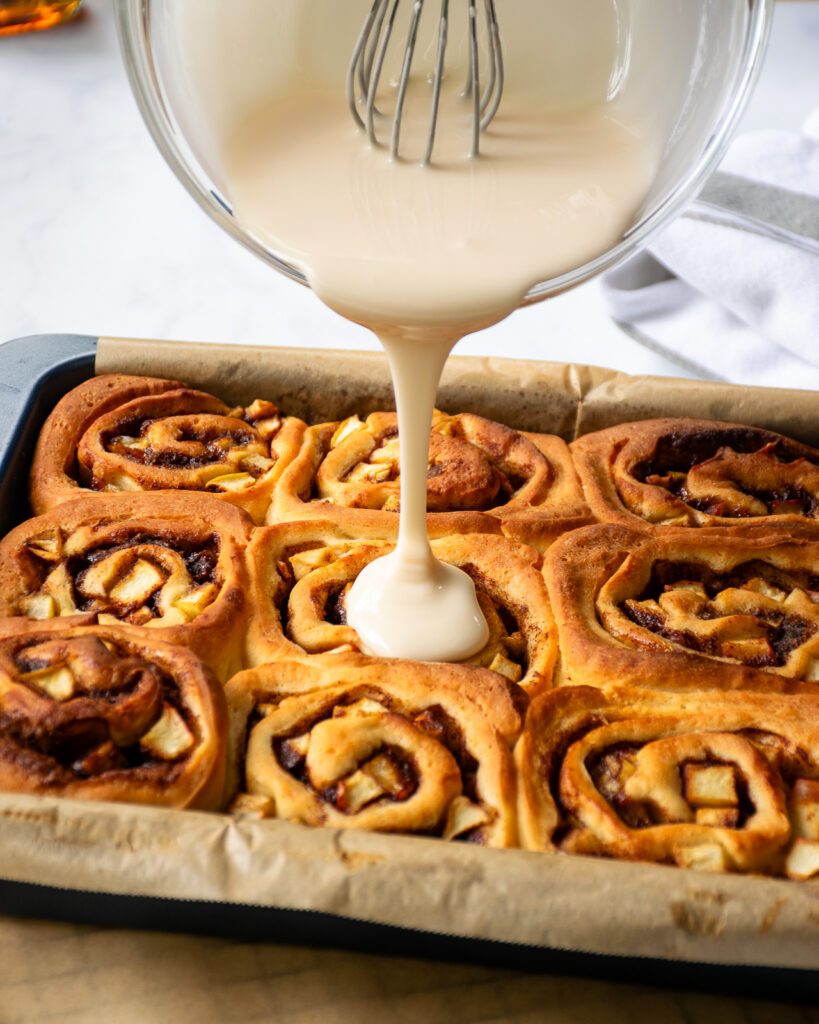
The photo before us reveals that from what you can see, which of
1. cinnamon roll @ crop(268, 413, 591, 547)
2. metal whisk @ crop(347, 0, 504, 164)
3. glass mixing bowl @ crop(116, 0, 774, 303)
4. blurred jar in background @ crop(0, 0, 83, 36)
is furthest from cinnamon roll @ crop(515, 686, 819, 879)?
blurred jar in background @ crop(0, 0, 83, 36)

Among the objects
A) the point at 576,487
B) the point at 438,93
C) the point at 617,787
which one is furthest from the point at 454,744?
the point at 438,93

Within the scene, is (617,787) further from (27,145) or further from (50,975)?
(27,145)

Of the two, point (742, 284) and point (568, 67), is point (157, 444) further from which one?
point (742, 284)

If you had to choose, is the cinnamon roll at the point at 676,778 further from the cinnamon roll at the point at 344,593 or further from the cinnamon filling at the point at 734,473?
the cinnamon filling at the point at 734,473

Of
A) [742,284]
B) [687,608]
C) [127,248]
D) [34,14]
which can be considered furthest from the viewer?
[34,14]

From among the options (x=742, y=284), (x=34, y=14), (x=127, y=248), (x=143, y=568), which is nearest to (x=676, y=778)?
(x=143, y=568)

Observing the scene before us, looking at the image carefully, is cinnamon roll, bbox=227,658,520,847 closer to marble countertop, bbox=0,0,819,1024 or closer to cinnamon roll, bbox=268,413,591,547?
marble countertop, bbox=0,0,819,1024
